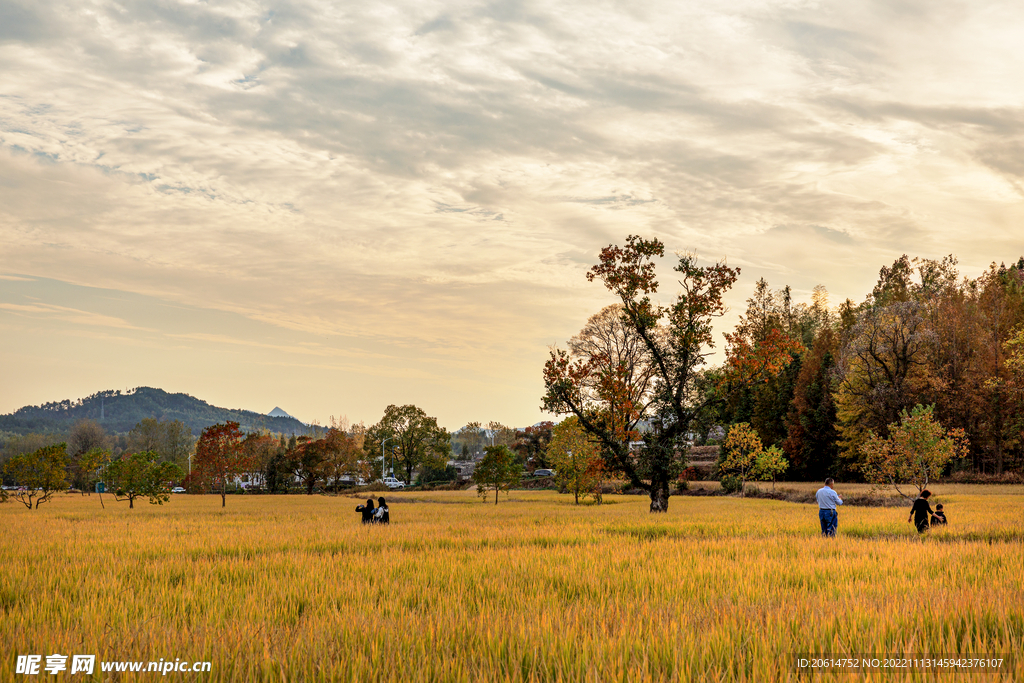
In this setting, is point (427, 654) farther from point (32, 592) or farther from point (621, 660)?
point (32, 592)

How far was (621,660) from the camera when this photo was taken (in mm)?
5383

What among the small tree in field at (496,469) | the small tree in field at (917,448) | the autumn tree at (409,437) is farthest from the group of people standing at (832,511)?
the autumn tree at (409,437)

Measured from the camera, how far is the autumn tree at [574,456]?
42.2m

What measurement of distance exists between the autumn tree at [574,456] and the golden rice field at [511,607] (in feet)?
84.6

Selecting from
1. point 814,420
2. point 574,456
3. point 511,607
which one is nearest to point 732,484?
point 574,456

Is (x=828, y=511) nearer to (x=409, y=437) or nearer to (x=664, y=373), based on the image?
(x=664, y=373)

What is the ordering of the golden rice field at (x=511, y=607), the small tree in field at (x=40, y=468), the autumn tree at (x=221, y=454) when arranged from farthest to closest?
the small tree in field at (x=40, y=468) < the autumn tree at (x=221, y=454) < the golden rice field at (x=511, y=607)

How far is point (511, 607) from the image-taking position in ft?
25.4

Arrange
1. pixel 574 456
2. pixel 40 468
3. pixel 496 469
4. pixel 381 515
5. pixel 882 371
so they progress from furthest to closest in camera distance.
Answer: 1. pixel 882 371
2. pixel 574 456
3. pixel 496 469
4. pixel 40 468
5. pixel 381 515

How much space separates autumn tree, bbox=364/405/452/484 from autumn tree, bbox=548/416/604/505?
43104 mm

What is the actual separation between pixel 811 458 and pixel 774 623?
6200cm

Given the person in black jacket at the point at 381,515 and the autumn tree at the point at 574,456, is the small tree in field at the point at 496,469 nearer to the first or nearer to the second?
the autumn tree at the point at 574,456

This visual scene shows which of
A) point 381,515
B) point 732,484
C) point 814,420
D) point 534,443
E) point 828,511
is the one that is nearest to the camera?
point 828,511

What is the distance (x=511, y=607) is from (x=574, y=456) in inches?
1427
